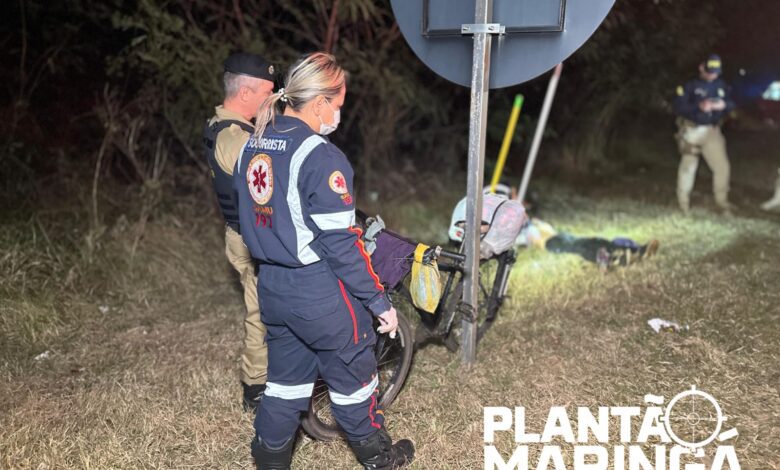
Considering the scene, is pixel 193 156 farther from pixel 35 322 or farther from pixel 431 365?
pixel 431 365

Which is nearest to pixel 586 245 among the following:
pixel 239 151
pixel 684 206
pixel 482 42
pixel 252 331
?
pixel 684 206

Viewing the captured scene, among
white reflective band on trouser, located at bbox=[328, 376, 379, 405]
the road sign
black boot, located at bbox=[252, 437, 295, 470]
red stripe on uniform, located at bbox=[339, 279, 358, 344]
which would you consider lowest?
black boot, located at bbox=[252, 437, 295, 470]

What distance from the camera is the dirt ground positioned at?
3.29 meters

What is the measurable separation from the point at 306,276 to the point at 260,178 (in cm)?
41

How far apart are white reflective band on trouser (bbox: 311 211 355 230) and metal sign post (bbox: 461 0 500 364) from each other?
129cm

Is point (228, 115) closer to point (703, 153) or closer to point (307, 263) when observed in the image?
point (307, 263)

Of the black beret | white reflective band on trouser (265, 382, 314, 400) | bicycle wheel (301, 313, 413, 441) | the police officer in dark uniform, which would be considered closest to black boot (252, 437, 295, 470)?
the police officer in dark uniform

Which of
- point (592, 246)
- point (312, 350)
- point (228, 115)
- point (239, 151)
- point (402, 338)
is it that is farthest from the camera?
point (592, 246)

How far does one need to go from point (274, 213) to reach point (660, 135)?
48.5 feet

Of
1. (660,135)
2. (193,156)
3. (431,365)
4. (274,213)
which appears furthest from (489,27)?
(660,135)

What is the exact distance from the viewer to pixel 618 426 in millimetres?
3400

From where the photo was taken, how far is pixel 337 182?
2.44 m

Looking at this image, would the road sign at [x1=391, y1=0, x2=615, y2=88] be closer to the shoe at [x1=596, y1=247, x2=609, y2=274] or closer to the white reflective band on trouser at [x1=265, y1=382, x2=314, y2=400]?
the white reflective band on trouser at [x1=265, y1=382, x2=314, y2=400]

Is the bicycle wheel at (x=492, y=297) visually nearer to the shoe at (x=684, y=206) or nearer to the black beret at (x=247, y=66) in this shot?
the black beret at (x=247, y=66)
